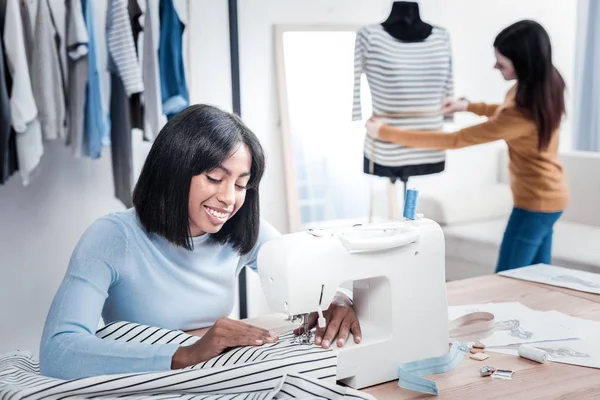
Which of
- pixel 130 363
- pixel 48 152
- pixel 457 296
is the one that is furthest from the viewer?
pixel 48 152

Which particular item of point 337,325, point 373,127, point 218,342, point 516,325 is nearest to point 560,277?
point 516,325

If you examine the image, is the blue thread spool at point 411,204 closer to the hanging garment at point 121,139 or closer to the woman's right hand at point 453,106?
the hanging garment at point 121,139

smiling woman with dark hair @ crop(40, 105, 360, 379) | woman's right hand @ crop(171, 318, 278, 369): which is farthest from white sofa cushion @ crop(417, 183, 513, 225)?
woman's right hand @ crop(171, 318, 278, 369)

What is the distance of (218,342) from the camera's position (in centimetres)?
133

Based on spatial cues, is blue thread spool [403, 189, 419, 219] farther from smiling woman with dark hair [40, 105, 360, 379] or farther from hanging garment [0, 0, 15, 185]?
hanging garment [0, 0, 15, 185]

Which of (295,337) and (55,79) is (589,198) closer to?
(55,79)

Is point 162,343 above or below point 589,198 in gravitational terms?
above

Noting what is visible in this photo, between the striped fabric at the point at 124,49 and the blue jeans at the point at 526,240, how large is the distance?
66.0 inches

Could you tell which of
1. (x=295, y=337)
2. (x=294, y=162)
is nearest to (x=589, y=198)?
(x=294, y=162)

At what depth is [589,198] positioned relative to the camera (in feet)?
14.0

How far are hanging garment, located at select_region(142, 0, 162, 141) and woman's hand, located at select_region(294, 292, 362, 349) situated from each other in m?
1.91

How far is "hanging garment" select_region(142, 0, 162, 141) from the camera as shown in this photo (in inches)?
126

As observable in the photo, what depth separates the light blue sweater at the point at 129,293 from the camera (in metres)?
1.35

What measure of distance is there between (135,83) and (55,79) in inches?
12.7
